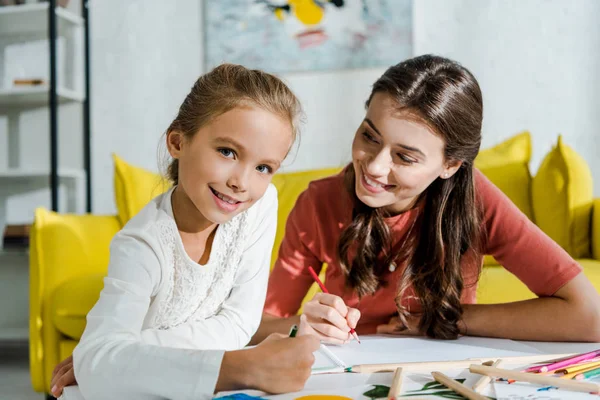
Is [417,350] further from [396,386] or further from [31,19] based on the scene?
[31,19]

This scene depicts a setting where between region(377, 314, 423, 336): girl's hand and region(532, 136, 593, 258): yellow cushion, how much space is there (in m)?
1.31

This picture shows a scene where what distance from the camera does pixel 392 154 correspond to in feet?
3.60

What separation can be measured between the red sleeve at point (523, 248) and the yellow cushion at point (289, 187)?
45.0 inches

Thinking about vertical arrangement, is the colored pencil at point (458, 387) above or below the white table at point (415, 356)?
above

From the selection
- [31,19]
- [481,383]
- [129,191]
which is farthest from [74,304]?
[31,19]

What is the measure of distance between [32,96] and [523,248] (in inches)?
105

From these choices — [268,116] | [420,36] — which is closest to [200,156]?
[268,116]

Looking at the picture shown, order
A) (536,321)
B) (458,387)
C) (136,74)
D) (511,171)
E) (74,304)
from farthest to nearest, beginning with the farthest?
(136,74) → (511,171) → (74,304) → (536,321) → (458,387)

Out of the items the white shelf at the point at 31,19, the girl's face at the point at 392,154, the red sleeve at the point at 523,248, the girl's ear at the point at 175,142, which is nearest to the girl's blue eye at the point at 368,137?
the girl's face at the point at 392,154

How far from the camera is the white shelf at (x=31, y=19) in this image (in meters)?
3.05

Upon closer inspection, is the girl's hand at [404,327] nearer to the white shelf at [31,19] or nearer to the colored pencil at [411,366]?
the colored pencil at [411,366]

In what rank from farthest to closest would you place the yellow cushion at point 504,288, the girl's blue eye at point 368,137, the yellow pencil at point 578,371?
the yellow cushion at point 504,288 → the girl's blue eye at point 368,137 → the yellow pencil at point 578,371

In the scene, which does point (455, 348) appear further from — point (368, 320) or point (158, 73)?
point (158, 73)

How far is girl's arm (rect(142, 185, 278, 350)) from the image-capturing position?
2.81ft
